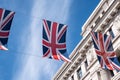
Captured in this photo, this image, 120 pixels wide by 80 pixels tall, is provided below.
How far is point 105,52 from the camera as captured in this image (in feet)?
98.5

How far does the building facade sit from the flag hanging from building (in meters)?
5.21

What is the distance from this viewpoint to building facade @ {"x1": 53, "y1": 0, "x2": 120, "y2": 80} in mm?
38062

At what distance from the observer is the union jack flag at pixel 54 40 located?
90.1 ft

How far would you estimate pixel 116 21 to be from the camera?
38375mm

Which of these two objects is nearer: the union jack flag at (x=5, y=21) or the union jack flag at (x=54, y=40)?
the union jack flag at (x=5, y=21)

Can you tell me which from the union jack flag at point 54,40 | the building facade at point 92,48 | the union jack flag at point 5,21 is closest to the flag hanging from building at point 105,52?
the union jack flag at point 54,40

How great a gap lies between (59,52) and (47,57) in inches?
66.7

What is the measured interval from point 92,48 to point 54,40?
1466 centimetres

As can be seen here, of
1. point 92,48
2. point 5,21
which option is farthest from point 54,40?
point 92,48

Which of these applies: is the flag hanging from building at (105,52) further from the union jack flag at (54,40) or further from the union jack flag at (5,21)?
the union jack flag at (5,21)

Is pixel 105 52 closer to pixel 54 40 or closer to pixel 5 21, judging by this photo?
pixel 54 40

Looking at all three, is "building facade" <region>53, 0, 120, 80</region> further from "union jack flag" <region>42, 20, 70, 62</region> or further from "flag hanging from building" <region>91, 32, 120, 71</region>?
"union jack flag" <region>42, 20, 70, 62</region>

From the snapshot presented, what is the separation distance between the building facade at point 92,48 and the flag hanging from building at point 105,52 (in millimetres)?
5212

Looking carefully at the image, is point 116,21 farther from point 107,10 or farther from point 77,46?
point 77,46
